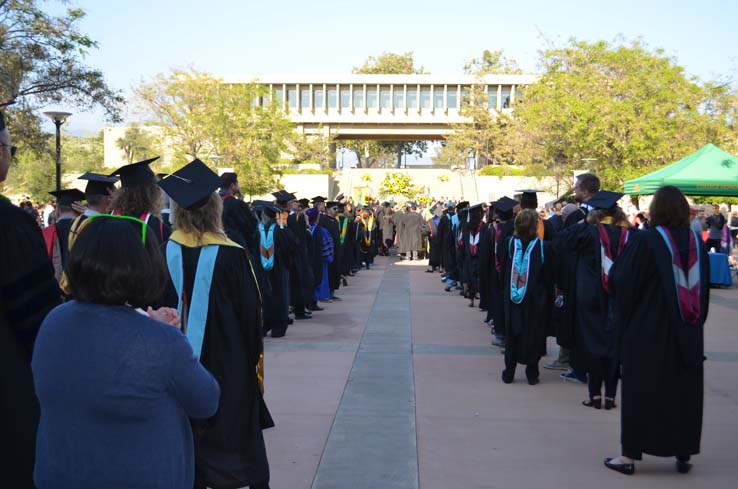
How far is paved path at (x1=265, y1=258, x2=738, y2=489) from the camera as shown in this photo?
5074 mm

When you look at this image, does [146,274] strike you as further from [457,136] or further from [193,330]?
[457,136]

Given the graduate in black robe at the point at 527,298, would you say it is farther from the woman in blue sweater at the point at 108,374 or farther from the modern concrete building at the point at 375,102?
the modern concrete building at the point at 375,102

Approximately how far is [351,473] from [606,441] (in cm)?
196

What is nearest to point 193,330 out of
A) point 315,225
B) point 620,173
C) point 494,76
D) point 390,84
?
point 315,225

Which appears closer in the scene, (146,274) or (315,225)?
(146,274)

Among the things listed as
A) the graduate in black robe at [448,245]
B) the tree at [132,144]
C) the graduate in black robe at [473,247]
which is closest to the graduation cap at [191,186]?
the graduate in black robe at [473,247]

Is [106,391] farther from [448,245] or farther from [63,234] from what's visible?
[448,245]

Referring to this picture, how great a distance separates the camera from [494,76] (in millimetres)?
77312

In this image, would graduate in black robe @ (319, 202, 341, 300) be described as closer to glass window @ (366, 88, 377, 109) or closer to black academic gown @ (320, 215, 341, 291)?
black academic gown @ (320, 215, 341, 291)

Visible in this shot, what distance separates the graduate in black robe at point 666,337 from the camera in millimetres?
4973

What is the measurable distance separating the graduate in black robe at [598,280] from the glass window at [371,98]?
254ft

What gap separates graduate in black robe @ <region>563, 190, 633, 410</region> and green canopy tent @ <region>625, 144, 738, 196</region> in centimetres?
943

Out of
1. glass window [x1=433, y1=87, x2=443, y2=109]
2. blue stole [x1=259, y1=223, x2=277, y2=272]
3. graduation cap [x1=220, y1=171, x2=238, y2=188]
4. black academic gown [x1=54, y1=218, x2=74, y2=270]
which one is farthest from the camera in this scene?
glass window [x1=433, y1=87, x2=443, y2=109]

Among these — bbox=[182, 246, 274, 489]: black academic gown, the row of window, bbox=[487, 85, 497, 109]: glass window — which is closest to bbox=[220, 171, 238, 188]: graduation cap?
bbox=[182, 246, 274, 489]: black academic gown
